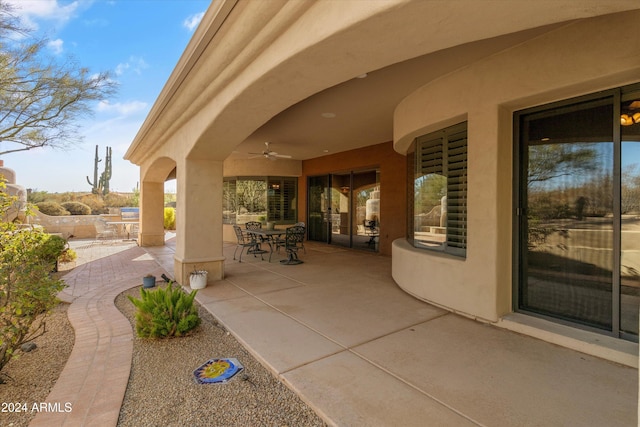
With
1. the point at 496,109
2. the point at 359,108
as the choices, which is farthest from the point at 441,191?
the point at 359,108

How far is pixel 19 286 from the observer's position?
2.54 metres

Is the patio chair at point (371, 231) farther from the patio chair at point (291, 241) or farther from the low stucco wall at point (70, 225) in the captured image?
the low stucco wall at point (70, 225)

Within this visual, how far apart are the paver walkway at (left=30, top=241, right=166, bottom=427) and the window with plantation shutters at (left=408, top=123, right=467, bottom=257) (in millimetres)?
4058

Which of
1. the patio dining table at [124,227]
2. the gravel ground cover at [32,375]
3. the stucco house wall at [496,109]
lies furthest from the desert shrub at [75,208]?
the stucco house wall at [496,109]

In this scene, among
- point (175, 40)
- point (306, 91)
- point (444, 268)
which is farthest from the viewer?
point (175, 40)

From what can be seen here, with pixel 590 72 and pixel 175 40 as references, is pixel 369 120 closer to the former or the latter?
pixel 590 72

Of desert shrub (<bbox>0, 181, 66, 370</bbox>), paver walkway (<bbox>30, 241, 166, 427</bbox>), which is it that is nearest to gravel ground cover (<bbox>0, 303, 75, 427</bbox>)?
paver walkway (<bbox>30, 241, 166, 427</bbox>)

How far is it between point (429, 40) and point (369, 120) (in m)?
4.43

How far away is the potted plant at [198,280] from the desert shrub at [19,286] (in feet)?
7.35

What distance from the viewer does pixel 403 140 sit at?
5305 mm

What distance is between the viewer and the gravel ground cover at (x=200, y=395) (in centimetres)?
205

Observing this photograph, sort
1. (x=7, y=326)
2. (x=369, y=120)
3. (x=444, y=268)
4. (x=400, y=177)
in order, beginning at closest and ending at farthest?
(x=7, y=326) → (x=444, y=268) → (x=369, y=120) → (x=400, y=177)

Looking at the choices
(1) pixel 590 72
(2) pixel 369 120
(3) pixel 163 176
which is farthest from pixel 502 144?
(3) pixel 163 176

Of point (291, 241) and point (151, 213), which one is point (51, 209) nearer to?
point (151, 213)
